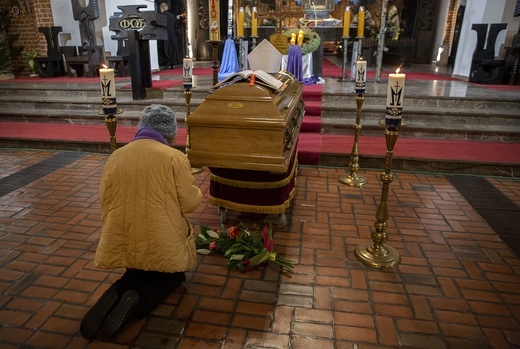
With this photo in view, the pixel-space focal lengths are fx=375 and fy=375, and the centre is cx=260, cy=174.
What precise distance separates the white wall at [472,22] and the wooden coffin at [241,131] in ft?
21.5

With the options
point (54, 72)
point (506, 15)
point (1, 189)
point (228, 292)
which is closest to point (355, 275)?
point (228, 292)

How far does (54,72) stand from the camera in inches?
322

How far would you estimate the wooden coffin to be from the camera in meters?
2.43

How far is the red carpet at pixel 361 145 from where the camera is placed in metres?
4.21

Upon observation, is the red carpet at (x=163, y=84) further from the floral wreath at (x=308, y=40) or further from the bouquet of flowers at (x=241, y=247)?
the bouquet of flowers at (x=241, y=247)

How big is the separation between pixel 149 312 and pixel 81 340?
0.34 metres

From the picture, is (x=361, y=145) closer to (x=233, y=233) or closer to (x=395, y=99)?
(x=395, y=99)

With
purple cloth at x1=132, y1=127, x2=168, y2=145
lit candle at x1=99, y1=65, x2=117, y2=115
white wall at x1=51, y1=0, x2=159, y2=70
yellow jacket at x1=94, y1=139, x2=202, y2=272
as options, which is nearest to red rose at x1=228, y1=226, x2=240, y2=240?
yellow jacket at x1=94, y1=139, x2=202, y2=272

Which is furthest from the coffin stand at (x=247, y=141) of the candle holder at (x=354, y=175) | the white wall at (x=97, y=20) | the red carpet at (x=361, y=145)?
the white wall at (x=97, y=20)

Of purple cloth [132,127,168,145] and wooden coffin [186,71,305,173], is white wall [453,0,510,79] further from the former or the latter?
purple cloth [132,127,168,145]

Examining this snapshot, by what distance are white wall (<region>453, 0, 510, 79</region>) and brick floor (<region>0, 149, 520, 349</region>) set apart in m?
5.16

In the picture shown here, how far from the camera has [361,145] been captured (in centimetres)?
455

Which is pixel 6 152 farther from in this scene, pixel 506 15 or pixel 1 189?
pixel 506 15

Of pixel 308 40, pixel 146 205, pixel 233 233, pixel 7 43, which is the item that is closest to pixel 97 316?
pixel 146 205
